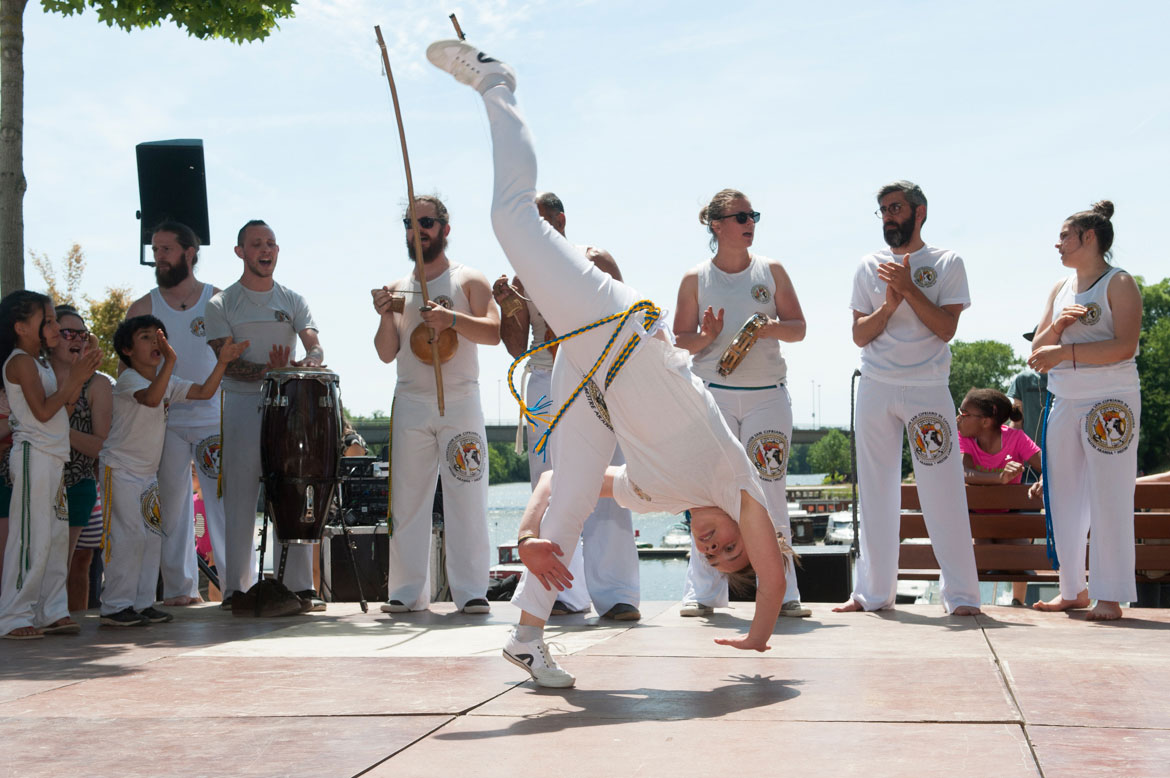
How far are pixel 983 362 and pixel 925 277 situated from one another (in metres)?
105

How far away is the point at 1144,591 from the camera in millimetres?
7762

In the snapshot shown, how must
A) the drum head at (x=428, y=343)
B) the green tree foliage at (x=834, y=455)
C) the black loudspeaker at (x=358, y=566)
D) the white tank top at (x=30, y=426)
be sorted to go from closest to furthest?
1. the white tank top at (x=30, y=426)
2. the drum head at (x=428, y=343)
3. the black loudspeaker at (x=358, y=566)
4. the green tree foliage at (x=834, y=455)

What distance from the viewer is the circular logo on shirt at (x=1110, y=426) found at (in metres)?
5.94

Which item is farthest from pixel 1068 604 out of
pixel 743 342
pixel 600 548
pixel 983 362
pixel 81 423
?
pixel 983 362

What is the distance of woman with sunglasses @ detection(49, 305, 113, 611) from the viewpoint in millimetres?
6480

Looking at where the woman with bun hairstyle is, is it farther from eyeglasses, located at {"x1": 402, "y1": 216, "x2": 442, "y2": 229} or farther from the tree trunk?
the tree trunk

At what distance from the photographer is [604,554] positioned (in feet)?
20.8

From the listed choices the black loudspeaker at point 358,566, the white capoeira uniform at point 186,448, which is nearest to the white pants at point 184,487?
the white capoeira uniform at point 186,448

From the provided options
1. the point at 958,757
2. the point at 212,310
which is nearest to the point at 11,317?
the point at 212,310

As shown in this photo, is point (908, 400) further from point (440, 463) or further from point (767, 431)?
point (440, 463)

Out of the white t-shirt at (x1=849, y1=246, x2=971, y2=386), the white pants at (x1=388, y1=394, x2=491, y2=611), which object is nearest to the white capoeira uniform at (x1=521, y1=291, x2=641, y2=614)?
the white pants at (x1=388, y1=394, x2=491, y2=611)

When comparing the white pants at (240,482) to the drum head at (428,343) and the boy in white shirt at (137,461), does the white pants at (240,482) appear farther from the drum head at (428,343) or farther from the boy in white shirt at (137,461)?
the drum head at (428,343)

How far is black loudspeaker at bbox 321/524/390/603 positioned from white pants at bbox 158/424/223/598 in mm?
2378

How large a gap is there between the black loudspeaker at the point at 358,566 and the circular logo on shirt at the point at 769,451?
466 cm
